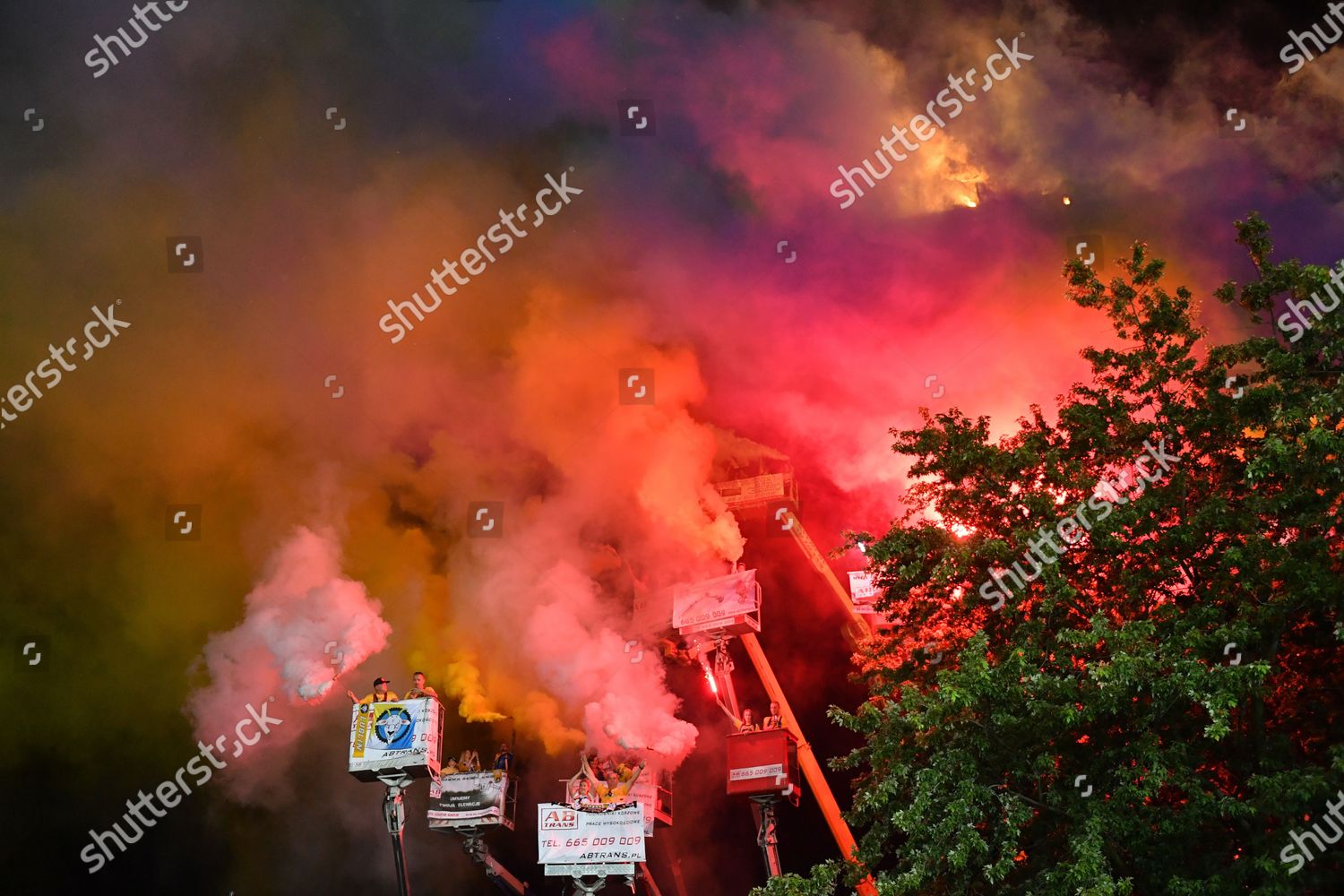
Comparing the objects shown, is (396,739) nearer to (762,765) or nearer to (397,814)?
(397,814)

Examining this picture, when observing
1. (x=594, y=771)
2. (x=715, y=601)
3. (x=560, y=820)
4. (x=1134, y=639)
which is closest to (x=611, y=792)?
(x=594, y=771)

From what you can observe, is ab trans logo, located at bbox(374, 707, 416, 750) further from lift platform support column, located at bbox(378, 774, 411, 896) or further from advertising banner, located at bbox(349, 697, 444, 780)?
lift platform support column, located at bbox(378, 774, 411, 896)

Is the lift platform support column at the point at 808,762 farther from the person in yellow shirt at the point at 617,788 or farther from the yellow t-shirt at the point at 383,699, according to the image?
the yellow t-shirt at the point at 383,699

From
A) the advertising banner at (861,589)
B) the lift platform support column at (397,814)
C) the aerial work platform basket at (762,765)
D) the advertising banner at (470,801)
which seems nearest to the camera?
the aerial work platform basket at (762,765)

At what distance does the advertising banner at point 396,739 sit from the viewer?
2636 centimetres

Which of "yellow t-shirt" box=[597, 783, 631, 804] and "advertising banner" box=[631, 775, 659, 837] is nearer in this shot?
"advertising banner" box=[631, 775, 659, 837]

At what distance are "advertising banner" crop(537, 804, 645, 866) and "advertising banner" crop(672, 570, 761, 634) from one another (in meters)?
5.94

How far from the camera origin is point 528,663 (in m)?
32.6

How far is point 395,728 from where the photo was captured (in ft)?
87.7

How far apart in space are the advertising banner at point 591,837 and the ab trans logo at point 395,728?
4.05 meters

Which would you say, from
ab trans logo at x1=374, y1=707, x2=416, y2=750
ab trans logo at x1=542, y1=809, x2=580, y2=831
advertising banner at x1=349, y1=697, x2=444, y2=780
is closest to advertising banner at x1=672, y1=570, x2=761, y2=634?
ab trans logo at x1=542, y1=809, x2=580, y2=831

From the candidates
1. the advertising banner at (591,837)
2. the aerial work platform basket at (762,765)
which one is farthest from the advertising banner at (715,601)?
the advertising banner at (591,837)

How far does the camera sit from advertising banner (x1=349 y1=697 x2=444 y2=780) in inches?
1038

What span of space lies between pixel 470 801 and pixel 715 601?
8.61 metres
